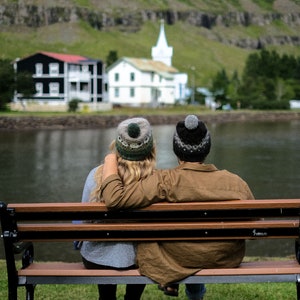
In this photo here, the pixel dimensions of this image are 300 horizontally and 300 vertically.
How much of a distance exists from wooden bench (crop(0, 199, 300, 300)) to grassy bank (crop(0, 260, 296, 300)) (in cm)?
144

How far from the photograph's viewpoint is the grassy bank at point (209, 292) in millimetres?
6148

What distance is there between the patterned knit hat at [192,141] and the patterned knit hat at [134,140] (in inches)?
8.5

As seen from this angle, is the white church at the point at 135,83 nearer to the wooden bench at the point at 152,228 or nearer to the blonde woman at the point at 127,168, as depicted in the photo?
the blonde woman at the point at 127,168

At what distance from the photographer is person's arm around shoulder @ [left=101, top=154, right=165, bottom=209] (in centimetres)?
449

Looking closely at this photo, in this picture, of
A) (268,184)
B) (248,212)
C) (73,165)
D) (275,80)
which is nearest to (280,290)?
(248,212)

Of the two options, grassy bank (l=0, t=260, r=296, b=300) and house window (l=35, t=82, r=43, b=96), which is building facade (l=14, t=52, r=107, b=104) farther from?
grassy bank (l=0, t=260, r=296, b=300)

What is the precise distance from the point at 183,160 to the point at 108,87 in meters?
87.0

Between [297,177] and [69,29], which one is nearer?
[297,177]

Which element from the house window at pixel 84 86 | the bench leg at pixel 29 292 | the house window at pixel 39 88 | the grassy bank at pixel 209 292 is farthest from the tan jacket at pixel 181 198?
the house window at pixel 84 86

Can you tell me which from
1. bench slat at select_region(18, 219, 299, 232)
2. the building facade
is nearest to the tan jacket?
bench slat at select_region(18, 219, 299, 232)

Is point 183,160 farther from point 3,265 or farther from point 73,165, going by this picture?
point 73,165

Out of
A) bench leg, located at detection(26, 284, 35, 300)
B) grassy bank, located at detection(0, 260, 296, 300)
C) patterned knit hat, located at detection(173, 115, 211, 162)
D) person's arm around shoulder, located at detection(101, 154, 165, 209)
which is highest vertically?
patterned knit hat, located at detection(173, 115, 211, 162)

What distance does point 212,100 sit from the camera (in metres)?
107

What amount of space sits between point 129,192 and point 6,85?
7249 centimetres
